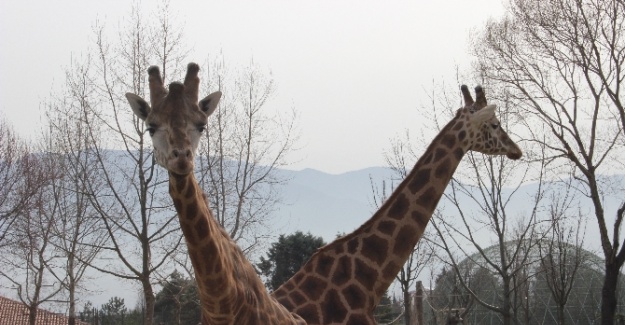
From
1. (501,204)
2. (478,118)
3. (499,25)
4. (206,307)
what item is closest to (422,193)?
(478,118)

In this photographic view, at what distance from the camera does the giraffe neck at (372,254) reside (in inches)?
294

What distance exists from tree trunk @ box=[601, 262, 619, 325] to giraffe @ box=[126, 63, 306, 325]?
1090cm

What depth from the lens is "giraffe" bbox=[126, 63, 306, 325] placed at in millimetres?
4727

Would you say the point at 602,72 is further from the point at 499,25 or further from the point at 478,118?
the point at 478,118

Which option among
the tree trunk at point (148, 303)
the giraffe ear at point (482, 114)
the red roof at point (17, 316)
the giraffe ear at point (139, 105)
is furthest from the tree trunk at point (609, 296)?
the red roof at point (17, 316)

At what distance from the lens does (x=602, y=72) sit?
1541 centimetres

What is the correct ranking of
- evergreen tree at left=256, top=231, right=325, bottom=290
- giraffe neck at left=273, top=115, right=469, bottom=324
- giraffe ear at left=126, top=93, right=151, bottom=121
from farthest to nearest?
evergreen tree at left=256, top=231, right=325, bottom=290 < giraffe neck at left=273, top=115, right=469, bottom=324 < giraffe ear at left=126, top=93, right=151, bottom=121

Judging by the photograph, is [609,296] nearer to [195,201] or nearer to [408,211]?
[408,211]

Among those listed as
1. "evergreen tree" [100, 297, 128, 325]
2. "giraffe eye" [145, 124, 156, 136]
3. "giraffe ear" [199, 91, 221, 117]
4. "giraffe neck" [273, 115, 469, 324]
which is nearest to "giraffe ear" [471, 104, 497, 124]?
"giraffe neck" [273, 115, 469, 324]

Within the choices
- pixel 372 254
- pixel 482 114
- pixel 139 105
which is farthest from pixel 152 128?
pixel 482 114

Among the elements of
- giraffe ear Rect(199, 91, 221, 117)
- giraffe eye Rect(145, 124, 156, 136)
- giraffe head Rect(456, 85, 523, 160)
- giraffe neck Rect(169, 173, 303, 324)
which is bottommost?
giraffe neck Rect(169, 173, 303, 324)

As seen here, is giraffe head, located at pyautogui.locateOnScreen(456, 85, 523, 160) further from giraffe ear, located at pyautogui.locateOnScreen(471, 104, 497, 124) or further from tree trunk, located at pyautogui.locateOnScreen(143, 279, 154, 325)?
tree trunk, located at pyautogui.locateOnScreen(143, 279, 154, 325)

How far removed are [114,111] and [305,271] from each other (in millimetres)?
8700

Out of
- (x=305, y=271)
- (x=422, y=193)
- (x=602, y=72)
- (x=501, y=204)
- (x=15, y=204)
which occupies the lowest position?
(x=305, y=271)
